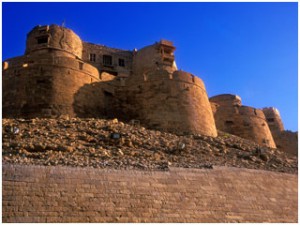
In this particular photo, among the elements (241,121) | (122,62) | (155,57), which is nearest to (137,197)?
(241,121)

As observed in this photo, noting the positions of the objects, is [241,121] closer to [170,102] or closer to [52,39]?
[170,102]

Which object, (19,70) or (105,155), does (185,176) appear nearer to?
(105,155)

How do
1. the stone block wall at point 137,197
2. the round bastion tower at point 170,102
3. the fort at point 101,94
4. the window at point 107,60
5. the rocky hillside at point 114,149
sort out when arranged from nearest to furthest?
the stone block wall at point 137,197 → the rocky hillside at point 114,149 → the fort at point 101,94 → the round bastion tower at point 170,102 → the window at point 107,60

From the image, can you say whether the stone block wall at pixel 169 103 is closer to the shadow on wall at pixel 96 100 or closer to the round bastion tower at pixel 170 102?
the round bastion tower at pixel 170 102

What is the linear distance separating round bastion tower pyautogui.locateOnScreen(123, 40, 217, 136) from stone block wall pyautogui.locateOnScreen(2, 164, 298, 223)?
5918 millimetres

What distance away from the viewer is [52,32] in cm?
2281

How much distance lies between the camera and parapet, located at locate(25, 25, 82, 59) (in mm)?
22500

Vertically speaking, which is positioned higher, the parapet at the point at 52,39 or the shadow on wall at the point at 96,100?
the parapet at the point at 52,39

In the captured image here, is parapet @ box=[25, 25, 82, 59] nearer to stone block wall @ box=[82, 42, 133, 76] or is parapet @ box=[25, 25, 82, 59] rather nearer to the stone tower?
stone block wall @ box=[82, 42, 133, 76]

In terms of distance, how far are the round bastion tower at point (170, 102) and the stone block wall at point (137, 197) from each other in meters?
5.92

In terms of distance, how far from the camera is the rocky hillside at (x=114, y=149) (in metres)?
9.71

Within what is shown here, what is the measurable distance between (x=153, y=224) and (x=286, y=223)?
3.26 meters

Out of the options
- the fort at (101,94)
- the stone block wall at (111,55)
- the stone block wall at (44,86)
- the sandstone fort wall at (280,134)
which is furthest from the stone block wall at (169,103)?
the sandstone fort wall at (280,134)

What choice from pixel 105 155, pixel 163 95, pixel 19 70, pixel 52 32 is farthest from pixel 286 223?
pixel 52 32
